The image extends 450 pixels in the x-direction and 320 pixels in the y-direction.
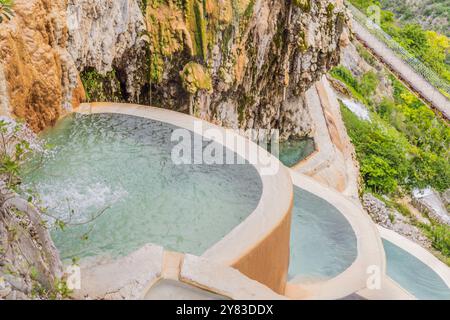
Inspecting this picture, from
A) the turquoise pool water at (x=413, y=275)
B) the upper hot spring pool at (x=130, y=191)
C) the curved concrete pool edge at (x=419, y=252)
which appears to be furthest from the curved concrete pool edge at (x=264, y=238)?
the curved concrete pool edge at (x=419, y=252)

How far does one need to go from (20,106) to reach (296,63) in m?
6.92

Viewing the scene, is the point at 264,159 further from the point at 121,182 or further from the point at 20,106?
the point at 20,106

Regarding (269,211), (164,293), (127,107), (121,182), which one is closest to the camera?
(164,293)

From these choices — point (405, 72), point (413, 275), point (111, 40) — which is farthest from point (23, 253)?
point (405, 72)

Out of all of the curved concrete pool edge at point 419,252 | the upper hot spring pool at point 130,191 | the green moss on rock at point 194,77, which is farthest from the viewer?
the curved concrete pool edge at point 419,252

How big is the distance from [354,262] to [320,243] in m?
0.71

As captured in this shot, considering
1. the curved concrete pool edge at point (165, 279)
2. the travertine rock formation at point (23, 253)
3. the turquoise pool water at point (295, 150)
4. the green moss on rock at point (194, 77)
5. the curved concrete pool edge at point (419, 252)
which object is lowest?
the curved concrete pool edge at point (419, 252)

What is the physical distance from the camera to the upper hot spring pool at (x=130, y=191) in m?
6.45

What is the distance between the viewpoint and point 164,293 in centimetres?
510

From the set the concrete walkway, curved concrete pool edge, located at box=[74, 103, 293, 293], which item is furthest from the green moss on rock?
the concrete walkway

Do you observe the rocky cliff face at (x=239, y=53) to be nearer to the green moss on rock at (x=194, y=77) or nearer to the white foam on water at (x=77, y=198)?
the green moss on rock at (x=194, y=77)

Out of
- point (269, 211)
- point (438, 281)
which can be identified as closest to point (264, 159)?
point (269, 211)

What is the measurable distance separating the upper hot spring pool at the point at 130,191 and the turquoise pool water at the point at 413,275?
586 centimetres

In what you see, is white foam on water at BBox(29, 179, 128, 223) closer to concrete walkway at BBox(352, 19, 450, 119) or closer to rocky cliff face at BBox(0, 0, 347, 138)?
rocky cliff face at BBox(0, 0, 347, 138)
